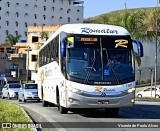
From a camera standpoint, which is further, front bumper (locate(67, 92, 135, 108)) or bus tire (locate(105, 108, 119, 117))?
bus tire (locate(105, 108, 119, 117))

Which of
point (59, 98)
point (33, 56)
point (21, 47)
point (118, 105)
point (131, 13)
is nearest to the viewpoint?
point (118, 105)

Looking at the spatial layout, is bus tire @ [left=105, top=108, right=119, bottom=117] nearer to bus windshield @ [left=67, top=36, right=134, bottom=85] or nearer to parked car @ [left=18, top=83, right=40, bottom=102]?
bus windshield @ [left=67, top=36, right=134, bottom=85]

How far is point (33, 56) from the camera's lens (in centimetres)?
9119

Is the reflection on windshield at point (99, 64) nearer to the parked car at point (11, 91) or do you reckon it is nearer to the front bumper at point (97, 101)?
the front bumper at point (97, 101)

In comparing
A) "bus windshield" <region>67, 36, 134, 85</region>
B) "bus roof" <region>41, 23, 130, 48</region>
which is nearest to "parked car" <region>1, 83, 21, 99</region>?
"bus roof" <region>41, 23, 130, 48</region>

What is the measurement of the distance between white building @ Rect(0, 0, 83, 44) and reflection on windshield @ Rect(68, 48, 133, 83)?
413 ft

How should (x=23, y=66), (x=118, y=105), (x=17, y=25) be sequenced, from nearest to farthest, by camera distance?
(x=118, y=105), (x=23, y=66), (x=17, y=25)

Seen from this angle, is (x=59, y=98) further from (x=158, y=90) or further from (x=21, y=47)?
A: (x=21, y=47)

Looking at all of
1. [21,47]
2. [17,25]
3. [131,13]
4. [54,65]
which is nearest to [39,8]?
[17,25]

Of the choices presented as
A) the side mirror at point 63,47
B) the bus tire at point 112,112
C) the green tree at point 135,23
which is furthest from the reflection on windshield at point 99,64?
the green tree at point 135,23

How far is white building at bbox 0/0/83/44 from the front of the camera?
14138 centimetres

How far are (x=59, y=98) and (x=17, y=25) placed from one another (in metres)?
128

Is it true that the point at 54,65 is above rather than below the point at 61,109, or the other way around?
above

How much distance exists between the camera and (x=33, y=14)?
14675 centimetres
